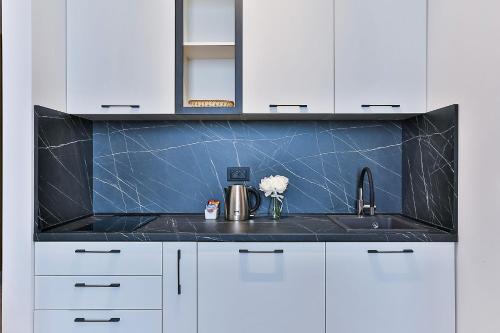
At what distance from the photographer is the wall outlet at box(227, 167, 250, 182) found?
94.4 inches

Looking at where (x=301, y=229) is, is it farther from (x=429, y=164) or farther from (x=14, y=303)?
(x=14, y=303)

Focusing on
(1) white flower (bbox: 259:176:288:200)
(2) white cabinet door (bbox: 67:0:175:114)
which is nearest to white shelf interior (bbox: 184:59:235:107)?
(2) white cabinet door (bbox: 67:0:175:114)

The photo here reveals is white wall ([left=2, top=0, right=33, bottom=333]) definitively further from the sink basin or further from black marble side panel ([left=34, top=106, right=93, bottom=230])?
the sink basin

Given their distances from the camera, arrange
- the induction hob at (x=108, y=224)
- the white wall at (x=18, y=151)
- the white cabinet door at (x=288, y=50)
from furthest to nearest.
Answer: the white cabinet door at (x=288, y=50)
the induction hob at (x=108, y=224)
the white wall at (x=18, y=151)

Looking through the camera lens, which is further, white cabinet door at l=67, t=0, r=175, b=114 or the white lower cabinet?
white cabinet door at l=67, t=0, r=175, b=114

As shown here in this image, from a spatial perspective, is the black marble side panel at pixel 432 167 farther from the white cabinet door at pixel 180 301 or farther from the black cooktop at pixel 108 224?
the black cooktop at pixel 108 224

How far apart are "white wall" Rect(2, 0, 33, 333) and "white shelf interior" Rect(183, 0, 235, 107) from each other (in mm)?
849

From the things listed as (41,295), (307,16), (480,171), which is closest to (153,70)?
(307,16)

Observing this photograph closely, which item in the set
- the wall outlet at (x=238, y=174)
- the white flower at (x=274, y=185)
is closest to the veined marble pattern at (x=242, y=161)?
the wall outlet at (x=238, y=174)

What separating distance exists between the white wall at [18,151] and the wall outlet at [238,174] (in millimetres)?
1089

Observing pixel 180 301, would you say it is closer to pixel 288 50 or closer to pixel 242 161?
pixel 242 161

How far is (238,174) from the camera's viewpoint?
2.40 meters

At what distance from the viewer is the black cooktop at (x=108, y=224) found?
1.88 meters

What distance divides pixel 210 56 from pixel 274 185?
2.88 ft
